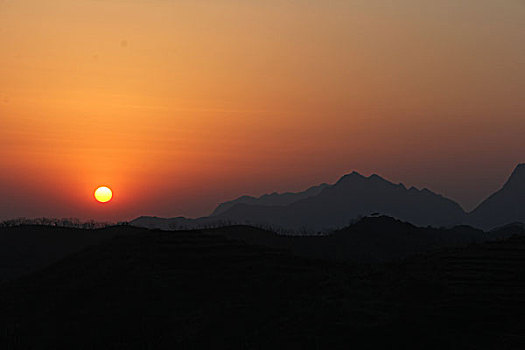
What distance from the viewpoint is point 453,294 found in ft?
94.1

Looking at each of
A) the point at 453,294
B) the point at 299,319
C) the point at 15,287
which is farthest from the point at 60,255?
the point at 453,294

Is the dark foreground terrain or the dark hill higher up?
the dark hill

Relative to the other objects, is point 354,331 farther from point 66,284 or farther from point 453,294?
point 66,284

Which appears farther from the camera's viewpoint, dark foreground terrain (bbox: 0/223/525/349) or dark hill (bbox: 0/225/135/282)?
dark hill (bbox: 0/225/135/282)

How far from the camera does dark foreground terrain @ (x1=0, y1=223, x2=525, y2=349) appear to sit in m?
25.8

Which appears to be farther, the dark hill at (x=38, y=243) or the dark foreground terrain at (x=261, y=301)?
the dark hill at (x=38, y=243)

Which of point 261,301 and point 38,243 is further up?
point 38,243

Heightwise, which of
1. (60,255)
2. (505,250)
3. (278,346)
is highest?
(60,255)

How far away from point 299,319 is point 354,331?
2.81 m

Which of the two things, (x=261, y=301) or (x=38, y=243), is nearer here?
(x=261, y=301)

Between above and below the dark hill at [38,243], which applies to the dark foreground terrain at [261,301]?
below

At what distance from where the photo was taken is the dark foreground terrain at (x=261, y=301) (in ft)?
84.7

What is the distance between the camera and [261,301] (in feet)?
102

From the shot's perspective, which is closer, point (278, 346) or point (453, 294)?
point (278, 346)
